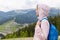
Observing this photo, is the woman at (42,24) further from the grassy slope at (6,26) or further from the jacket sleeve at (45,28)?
the grassy slope at (6,26)

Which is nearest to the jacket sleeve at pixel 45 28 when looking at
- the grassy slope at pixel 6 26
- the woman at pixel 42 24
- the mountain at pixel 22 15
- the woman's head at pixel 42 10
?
the woman at pixel 42 24

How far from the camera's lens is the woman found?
476 cm

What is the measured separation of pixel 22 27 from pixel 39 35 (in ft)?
1.50

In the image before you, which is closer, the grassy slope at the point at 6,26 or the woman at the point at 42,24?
the woman at the point at 42,24

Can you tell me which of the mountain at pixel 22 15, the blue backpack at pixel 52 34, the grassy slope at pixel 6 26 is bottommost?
the blue backpack at pixel 52 34

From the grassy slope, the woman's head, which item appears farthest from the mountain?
the woman's head

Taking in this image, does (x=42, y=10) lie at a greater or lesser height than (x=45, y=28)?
greater

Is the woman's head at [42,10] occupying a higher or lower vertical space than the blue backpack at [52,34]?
higher

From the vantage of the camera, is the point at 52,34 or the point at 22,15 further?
the point at 22,15

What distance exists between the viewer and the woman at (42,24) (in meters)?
4.76

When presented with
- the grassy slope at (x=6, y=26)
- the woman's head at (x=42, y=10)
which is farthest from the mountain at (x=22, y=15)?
the woman's head at (x=42, y=10)

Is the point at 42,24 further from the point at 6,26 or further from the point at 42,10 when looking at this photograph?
the point at 6,26

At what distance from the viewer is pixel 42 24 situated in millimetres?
4762

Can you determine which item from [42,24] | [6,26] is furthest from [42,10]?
[6,26]
